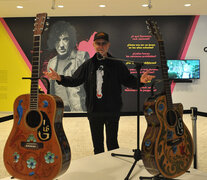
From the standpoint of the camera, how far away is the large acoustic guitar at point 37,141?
121 cm

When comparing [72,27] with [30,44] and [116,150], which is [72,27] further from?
[116,150]

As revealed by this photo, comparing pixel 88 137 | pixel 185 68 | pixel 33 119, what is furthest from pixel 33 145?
pixel 185 68

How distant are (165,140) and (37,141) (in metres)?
0.77

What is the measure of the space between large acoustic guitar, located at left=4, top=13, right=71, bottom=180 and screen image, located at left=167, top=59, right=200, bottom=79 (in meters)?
5.20

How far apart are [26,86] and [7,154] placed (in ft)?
17.1

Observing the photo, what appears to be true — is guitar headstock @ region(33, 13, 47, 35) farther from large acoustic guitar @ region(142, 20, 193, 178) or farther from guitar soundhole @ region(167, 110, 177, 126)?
guitar soundhole @ region(167, 110, 177, 126)

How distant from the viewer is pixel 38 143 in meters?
1.23

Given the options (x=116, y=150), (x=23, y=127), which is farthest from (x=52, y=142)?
(x=116, y=150)

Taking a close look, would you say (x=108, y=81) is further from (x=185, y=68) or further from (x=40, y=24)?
(x=185, y=68)

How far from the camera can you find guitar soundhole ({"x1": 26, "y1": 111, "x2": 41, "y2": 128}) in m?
1.26
